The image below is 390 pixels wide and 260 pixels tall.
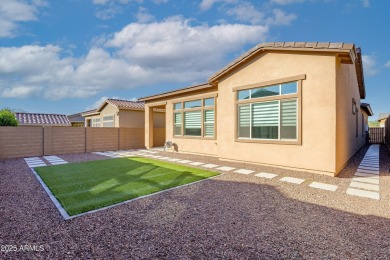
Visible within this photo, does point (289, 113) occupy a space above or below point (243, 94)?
below

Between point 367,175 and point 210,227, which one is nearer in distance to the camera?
point 210,227

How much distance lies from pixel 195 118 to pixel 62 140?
8.86 meters

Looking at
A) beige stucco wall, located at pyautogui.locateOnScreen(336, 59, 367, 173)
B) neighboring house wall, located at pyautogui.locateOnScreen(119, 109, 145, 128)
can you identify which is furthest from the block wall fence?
beige stucco wall, located at pyautogui.locateOnScreen(336, 59, 367, 173)

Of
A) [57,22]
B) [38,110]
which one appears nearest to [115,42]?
[57,22]

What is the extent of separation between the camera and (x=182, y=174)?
720 cm

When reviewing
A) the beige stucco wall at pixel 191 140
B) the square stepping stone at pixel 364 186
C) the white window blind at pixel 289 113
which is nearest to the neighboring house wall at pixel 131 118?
the beige stucco wall at pixel 191 140

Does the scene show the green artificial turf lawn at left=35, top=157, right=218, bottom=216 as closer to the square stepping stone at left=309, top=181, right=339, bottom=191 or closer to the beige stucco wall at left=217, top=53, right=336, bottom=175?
the beige stucco wall at left=217, top=53, right=336, bottom=175

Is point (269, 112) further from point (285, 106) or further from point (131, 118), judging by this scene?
point (131, 118)

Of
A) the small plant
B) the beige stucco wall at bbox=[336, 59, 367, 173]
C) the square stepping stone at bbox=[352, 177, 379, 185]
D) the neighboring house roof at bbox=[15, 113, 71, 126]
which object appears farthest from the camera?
the neighboring house roof at bbox=[15, 113, 71, 126]

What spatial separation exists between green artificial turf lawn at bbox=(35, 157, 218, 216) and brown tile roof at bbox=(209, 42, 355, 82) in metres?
5.17

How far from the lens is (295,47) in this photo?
24.1ft

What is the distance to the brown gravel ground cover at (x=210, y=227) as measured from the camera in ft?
8.64

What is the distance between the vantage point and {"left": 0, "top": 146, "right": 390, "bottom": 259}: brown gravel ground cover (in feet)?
8.64

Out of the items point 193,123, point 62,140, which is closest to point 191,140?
point 193,123
